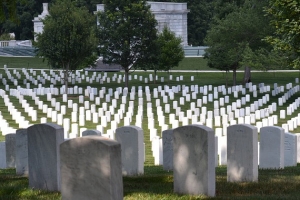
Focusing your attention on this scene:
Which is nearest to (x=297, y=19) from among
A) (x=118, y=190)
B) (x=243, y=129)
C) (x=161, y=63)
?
(x=243, y=129)

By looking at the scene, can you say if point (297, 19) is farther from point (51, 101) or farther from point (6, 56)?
point (6, 56)

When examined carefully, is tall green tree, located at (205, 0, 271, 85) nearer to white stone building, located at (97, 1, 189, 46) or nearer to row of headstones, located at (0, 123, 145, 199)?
white stone building, located at (97, 1, 189, 46)

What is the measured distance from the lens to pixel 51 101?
38344 millimetres

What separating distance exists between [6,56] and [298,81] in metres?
31.3

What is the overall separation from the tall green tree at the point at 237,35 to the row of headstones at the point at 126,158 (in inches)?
1290

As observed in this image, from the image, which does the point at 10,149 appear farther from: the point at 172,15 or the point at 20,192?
the point at 172,15

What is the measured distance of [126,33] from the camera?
162ft

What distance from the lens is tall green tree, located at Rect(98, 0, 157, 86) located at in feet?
162

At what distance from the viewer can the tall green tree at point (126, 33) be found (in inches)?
1939

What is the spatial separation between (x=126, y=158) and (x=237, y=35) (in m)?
36.0

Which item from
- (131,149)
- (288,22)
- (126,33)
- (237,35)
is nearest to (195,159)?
(131,149)

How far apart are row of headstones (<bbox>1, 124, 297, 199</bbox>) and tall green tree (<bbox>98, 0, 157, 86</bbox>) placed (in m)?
34.7

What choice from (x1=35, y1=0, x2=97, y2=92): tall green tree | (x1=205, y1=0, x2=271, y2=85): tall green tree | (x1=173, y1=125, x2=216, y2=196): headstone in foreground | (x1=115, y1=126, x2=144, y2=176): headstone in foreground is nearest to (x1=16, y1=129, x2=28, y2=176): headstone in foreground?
(x1=115, y1=126, x2=144, y2=176): headstone in foreground

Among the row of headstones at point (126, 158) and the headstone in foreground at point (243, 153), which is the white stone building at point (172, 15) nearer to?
the row of headstones at point (126, 158)
